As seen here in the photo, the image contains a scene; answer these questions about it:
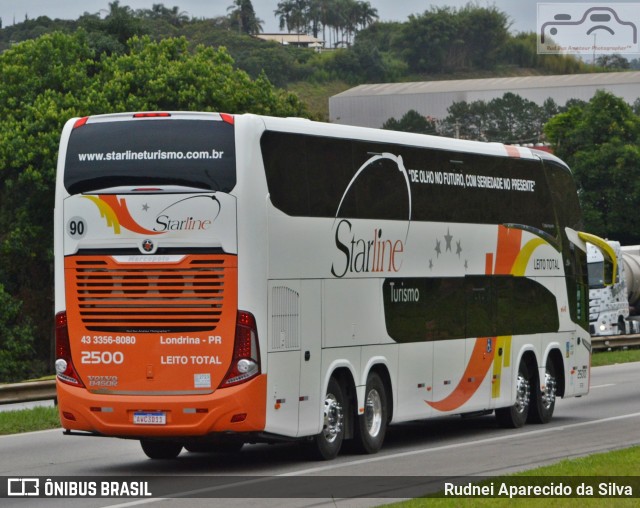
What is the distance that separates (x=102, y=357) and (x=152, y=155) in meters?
2.15

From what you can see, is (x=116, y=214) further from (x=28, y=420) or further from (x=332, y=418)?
(x=28, y=420)

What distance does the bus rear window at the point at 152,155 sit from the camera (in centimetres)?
1547

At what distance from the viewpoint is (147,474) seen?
51.3 ft

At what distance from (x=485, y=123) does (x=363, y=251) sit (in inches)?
5987

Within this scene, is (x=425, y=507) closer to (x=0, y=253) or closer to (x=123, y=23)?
(x=0, y=253)

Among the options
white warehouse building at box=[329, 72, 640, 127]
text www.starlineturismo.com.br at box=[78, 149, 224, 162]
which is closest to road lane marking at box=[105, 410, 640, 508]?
text www.starlineturismo.com.br at box=[78, 149, 224, 162]

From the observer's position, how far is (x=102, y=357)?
51.1ft

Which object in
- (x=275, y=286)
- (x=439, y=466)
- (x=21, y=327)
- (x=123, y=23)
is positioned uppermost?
(x=123, y=23)

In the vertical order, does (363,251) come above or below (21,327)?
above

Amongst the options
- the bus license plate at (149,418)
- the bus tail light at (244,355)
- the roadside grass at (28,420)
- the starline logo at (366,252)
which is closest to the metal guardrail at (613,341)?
the roadside grass at (28,420)

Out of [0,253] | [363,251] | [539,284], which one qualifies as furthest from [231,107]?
[363,251]

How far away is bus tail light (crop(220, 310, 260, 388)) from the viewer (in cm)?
1519

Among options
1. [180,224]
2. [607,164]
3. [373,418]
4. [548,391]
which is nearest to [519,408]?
[548,391]

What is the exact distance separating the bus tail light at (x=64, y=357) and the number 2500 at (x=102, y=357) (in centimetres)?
19
